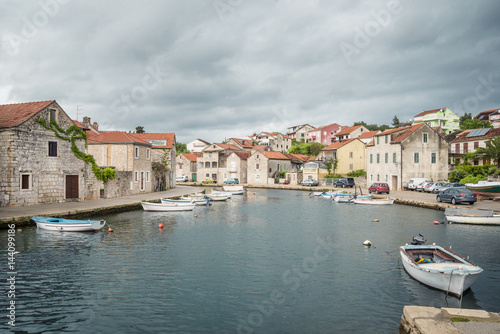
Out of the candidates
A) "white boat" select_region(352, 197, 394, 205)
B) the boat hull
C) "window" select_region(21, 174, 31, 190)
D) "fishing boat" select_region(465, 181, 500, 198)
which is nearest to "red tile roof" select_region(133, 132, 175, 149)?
"window" select_region(21, 174, 31, 190)

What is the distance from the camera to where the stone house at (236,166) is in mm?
84625

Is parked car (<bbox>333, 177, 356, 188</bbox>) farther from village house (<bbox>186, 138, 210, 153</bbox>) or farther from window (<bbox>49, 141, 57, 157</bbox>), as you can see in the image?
village house (<bbox>186, 138, 210, 153</bbox>)

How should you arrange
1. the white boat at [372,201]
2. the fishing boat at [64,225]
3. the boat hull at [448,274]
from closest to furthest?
the boat hull at [448,274] → the fishing boat at [64,225] → the white boat at [372,201]

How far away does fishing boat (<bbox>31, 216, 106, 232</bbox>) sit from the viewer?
22.5m

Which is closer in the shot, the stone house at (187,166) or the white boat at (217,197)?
the white boat at (217,197)

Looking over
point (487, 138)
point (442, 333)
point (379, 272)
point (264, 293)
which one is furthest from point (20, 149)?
point (487, 138)

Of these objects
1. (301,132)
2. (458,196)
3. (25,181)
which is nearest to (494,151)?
(458,196)

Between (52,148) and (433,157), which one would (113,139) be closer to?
(52,148)

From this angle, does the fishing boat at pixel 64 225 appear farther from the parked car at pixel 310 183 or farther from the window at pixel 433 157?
the parked car at pixel 310 183

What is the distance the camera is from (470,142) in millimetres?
63281

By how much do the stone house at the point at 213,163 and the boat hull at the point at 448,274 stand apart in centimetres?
7374

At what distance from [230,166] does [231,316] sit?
246ft

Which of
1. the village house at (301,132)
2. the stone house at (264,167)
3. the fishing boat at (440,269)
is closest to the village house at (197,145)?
the village house at (301,132)

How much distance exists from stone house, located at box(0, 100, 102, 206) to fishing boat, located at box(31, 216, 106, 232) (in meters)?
7.31
